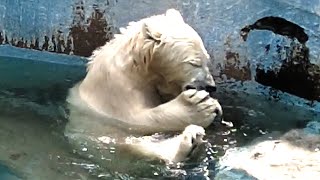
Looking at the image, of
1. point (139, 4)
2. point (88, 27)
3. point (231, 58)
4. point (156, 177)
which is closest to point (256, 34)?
point (231, 58)

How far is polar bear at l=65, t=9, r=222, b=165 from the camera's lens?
13.9ft

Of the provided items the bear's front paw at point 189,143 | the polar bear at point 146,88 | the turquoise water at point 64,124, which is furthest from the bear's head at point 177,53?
the bear's front paw at point 189,143

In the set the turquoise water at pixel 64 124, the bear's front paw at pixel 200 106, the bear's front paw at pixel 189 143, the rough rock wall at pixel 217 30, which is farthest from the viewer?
the rough rock wall at pixel 217 30

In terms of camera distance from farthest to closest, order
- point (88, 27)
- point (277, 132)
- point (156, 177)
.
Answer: point (88, 27) < point (277, 132) < point (156, 177)

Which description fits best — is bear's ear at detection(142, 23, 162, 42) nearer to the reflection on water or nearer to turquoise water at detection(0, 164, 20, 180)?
the reflection on water

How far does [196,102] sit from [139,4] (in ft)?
4.94

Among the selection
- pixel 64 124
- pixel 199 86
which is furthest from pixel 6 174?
pixel 199 86

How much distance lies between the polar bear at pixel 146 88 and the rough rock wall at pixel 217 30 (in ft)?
2.91

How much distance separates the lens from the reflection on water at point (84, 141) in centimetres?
382

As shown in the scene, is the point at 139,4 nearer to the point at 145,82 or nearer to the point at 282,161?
the point at 145,82

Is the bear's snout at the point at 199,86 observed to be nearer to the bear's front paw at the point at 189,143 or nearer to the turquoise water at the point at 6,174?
the bear's front paw at the point at 189,143

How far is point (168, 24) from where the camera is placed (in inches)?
173

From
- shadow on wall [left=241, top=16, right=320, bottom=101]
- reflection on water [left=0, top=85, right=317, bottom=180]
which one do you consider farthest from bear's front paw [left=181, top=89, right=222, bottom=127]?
shadow on wall [left=241, top=16, right=320, bottom=101]

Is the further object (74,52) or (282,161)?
(74,52)
